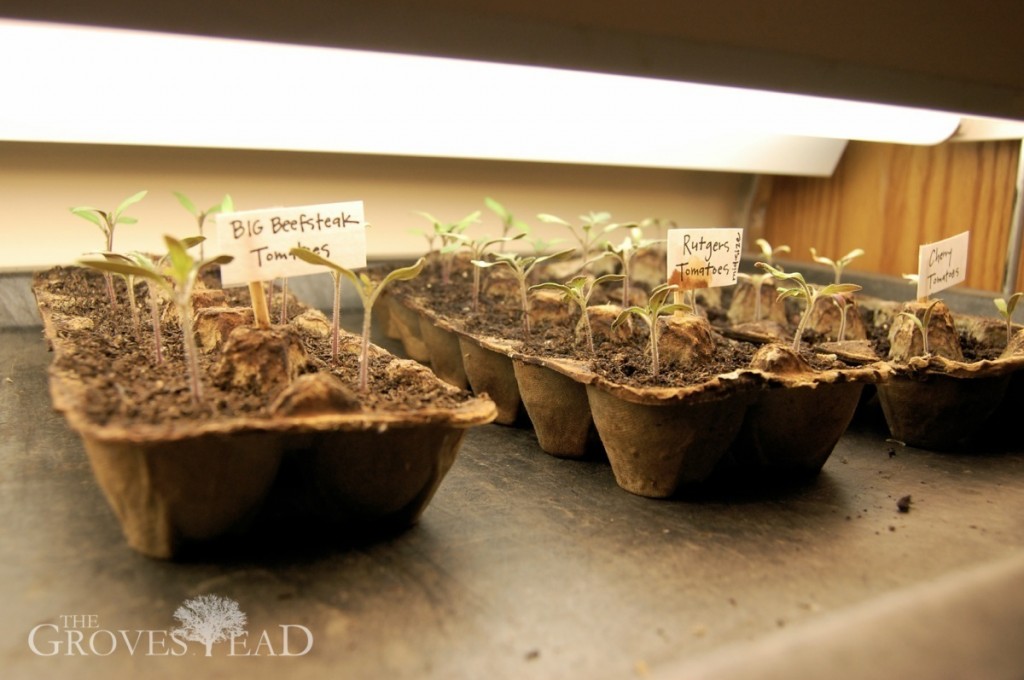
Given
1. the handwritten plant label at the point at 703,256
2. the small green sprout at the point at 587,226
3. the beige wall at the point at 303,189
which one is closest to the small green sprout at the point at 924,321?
the handwritten plant label at the point at 703,256

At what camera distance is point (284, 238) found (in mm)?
1072

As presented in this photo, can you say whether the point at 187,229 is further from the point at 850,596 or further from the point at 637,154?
the point at 850,596

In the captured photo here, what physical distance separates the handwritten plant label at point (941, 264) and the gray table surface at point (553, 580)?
1.49 feet

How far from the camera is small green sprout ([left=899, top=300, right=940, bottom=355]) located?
4.72ft

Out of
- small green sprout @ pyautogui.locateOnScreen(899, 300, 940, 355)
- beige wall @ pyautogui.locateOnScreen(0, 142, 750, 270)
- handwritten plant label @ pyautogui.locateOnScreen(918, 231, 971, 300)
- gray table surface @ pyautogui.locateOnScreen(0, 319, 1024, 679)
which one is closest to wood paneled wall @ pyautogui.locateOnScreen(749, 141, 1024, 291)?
beige wall @ pyautogui.locateOnScreen(0, 142, 750, 270)

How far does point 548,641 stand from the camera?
0.77 meters

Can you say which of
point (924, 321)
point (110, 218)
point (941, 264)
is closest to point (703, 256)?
point (924, 321)

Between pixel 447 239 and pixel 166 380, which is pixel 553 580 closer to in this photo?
pixel 166 380

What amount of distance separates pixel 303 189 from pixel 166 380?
4.46 ft

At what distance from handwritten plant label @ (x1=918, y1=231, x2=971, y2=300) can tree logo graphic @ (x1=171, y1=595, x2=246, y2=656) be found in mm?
1429

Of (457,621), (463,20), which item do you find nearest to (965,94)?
(463,20)

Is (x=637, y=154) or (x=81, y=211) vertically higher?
(x=637, y=154)

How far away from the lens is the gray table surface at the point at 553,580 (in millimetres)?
714

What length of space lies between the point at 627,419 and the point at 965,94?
762mm
